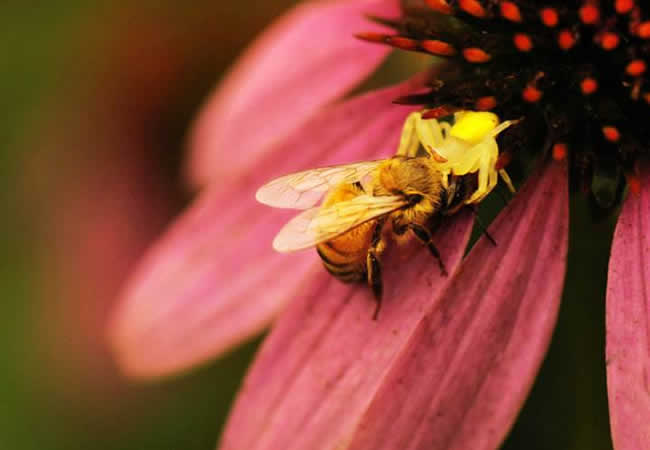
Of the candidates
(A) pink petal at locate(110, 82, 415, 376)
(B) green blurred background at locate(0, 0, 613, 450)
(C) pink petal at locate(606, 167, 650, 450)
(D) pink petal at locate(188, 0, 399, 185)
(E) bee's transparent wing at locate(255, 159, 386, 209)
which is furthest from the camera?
(B) green blurred background at locate(0, 0, 613, 450)

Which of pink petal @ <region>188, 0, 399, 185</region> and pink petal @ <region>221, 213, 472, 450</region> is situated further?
pink petal @ <region>188, 0, 399, 185</region>

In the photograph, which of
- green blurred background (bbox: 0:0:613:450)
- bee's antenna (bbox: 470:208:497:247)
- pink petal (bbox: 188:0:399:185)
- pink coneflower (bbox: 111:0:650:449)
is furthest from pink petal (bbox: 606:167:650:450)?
green blurred background (bbox: 0:0:613:450)

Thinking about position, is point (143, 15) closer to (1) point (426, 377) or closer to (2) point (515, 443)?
(2) point (515, 443)

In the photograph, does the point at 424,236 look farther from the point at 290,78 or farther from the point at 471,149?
the point at 290,78

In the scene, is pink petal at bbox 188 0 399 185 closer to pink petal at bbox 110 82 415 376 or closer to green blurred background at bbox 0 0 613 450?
pink petal at bbox 110 82 415 376

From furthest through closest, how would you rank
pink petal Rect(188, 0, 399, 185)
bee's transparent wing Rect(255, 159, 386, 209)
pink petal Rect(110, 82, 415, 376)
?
1. pink petal Rect(188, 0, 399, 185)
2. pink petal Rect(110, 82, 415, 376)
3. bee's transparent wing Rect(255, 159, 386, 209)

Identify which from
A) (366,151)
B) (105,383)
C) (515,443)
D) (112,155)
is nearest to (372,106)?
(366,151)
